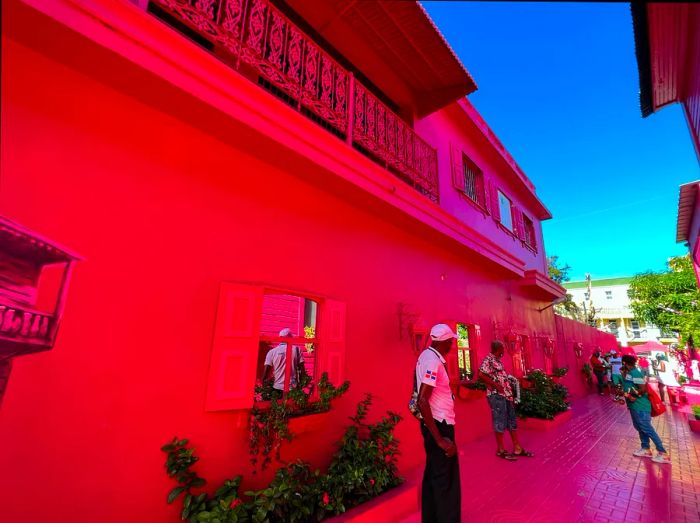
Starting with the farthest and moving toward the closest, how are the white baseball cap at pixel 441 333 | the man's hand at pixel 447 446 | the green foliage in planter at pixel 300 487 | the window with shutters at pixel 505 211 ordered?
1. the window with shutters at pixel 505 211
2. the white baseball cap at pixel 441 333
3. the man's hand at pixel 447 446
4. the green foliage in planter at pixel 300 487

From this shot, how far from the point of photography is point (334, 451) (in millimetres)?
3850

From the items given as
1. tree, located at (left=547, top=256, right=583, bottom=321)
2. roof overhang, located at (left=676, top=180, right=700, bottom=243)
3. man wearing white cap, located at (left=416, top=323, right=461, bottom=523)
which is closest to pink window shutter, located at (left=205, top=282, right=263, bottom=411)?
man wearing white cap, located at (left=416, top=323, right=461, bottom=523)

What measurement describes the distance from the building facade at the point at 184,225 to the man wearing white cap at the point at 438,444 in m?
1.13

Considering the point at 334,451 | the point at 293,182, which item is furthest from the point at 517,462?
the point at 293,182

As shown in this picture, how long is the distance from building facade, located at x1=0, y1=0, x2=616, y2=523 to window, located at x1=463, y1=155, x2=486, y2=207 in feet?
11.3

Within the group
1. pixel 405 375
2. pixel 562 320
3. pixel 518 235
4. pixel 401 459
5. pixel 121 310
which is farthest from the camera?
pixel 562 320

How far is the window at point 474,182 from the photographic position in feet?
27.7

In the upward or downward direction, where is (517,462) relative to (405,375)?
downward

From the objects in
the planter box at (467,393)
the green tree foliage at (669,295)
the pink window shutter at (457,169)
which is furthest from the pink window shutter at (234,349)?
the green tree foliage at (669,295)

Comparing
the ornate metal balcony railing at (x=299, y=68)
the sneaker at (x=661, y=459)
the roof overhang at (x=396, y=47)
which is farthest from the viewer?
the sneaker at (x=661, y=459)

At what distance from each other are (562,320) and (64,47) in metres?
15.6

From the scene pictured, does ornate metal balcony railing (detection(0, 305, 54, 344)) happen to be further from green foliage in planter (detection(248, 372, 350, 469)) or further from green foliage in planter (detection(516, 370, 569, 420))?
green foliage in planter (detection(516, 370, 569, 420))

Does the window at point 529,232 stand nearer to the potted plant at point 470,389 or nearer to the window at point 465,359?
the window at point 465,359

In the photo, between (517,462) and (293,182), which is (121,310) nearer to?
(293,182)
